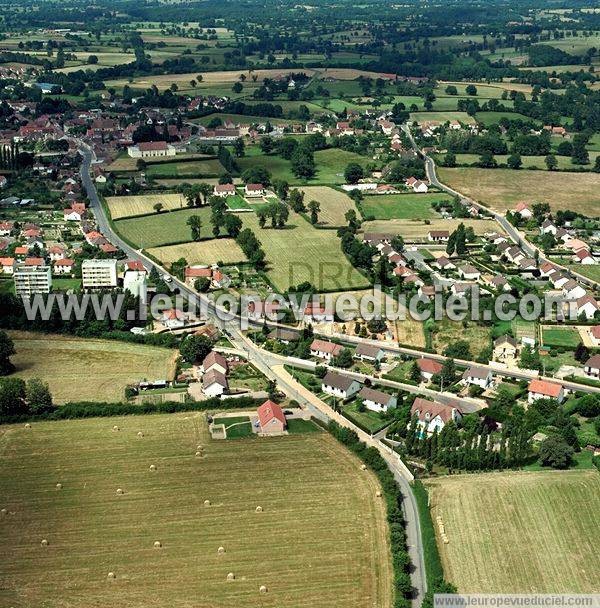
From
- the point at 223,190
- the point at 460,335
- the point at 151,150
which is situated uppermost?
the point at 151,150

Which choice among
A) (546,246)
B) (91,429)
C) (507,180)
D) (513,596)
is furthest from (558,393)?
(507,180)

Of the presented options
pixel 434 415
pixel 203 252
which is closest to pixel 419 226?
pixel 203 252

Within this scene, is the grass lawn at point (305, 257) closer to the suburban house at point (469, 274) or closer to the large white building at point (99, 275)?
Result: the suburban house at point (469, 274)

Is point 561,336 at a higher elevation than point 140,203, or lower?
lower

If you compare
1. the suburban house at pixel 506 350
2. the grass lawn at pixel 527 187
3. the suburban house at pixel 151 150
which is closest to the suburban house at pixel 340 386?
the suburban house at pixel 506 350

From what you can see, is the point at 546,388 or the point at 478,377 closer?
the point at 546,388

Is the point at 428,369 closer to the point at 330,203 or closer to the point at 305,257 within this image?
the point at 305,257

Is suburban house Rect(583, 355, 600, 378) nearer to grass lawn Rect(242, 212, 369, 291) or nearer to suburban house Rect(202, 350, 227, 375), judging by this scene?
grass lawn Rect(242, 212, 369, 291)
